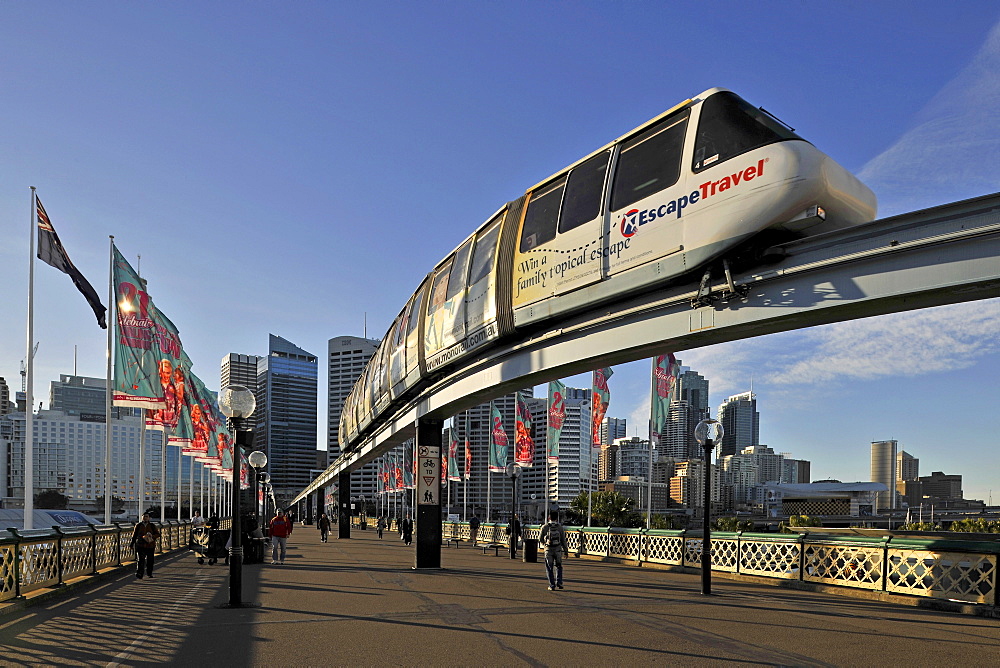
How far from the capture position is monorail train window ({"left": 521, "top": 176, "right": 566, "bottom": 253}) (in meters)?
14.3

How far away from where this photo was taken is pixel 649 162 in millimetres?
11773

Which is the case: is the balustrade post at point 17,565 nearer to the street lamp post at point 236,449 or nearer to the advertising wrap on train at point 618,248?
the street lamp post at point 236,449

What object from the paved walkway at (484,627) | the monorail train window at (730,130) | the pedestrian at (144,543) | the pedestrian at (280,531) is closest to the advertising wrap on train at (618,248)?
the monorail train window at (730,130)

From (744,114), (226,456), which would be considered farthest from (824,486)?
(744,114)

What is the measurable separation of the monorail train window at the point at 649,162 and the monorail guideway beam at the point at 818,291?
→ 166 centimetres

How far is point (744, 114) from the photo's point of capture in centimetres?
1037

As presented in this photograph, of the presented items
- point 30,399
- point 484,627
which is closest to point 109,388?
point 30,399

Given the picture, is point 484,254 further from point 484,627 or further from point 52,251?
point 52,251

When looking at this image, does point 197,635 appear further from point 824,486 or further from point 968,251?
point 824,486

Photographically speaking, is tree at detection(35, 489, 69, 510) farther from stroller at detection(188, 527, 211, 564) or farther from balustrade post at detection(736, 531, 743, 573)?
balustrade post at detection(736, 531, 743, 573)

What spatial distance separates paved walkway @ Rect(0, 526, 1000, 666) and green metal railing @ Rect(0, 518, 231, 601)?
807 millimetres

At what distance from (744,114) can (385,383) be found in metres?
18.6

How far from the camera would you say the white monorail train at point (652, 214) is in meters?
9.73

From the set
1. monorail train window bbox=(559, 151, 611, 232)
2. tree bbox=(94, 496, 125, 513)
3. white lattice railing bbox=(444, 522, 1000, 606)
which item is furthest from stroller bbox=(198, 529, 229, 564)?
tree bbox=(94, 496, 125, 513)
